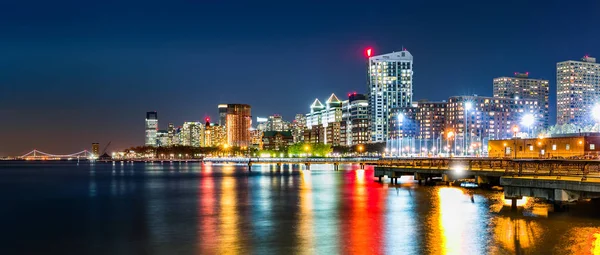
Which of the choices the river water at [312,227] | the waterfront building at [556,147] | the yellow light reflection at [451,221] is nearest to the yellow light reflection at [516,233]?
the river water at [312,227]

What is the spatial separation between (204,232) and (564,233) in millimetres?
24127

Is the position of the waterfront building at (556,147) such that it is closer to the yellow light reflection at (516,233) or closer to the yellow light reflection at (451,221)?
the yellow light reflection at (451,221)

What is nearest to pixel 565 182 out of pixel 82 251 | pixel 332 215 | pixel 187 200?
pixel 332 215

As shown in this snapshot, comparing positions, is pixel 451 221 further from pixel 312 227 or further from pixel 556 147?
pixel 556 147

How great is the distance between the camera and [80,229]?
46.8 m

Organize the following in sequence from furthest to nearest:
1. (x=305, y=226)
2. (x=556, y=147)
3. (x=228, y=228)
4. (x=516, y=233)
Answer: (x=556, y=147), (x=305, y=226), (x=228, y=228), (x=516, y=233)

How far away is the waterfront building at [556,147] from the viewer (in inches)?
4407

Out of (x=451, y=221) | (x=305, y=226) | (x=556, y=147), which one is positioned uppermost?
(x=556, y=147)

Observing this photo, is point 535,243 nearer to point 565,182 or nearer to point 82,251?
point 565,182

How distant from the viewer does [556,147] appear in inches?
4717

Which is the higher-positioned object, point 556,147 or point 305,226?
point 556,147

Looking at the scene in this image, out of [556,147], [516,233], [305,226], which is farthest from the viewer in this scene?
[556,147]

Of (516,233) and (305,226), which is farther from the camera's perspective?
(305,226)

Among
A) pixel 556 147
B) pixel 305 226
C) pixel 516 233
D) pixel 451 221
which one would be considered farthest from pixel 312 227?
pixel 556 147
